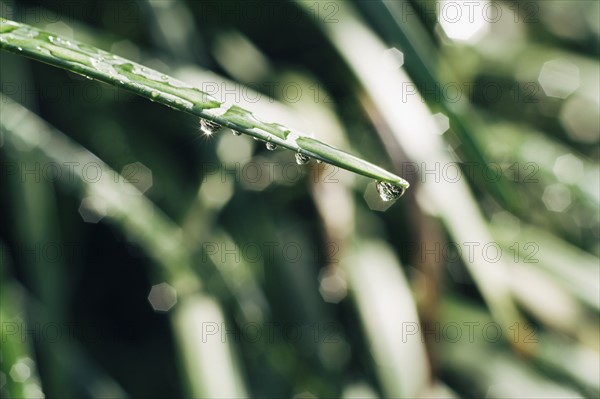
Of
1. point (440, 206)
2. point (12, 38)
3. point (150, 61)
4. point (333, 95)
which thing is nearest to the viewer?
point (12, 38)

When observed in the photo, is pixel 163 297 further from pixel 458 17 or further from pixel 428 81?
pixel 458 17

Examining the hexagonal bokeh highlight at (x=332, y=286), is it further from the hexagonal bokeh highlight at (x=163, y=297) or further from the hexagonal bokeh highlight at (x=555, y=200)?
the hexagonal bokeh highlight at (x=555, y=200)

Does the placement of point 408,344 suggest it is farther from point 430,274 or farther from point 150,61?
point 150,61

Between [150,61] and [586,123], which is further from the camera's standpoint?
[586,123]

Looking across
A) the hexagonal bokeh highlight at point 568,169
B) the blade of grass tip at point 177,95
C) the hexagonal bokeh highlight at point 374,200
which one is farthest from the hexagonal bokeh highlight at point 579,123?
the blade of grass tip at point 177,95

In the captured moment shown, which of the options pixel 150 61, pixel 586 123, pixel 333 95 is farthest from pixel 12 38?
pixel 586 123

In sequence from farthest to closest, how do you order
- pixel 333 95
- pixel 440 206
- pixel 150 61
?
1. pixel 333 95
2. pixel 150 61
3. pixel 440 206

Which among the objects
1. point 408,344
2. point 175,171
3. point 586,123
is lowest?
point 408,344

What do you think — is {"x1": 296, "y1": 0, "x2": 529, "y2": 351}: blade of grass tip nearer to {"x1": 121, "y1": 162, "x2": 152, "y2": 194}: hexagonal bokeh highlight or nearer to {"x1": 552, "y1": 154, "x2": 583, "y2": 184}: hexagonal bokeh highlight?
{"x1": 552, "y1": 154, "x2": 583, "y2": 184}: hexagonal bokeh highlight

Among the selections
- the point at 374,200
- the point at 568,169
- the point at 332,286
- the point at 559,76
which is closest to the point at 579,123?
the point at 559,76
